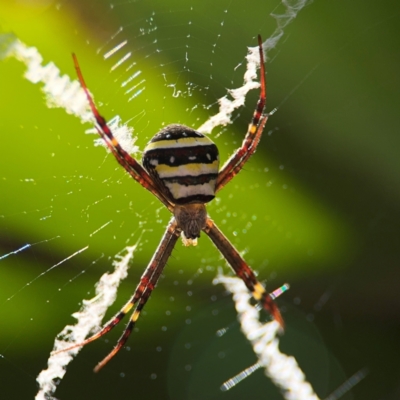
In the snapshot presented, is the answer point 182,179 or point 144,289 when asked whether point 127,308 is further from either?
point 182,179

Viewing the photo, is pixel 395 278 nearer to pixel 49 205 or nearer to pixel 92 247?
pixel 92 247

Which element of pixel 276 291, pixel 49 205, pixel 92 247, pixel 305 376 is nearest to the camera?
pixel 49 205

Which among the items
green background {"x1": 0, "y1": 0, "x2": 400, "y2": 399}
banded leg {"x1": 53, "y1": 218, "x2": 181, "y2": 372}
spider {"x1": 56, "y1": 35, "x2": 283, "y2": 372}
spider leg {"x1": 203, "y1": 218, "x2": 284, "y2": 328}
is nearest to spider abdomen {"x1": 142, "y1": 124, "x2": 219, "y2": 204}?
spider {"x1": 56, "y1": 35, "x2": 283, "y2": 372}

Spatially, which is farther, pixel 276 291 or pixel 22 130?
pixel 276 291

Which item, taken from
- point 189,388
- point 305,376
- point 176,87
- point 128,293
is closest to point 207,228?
point 128,293

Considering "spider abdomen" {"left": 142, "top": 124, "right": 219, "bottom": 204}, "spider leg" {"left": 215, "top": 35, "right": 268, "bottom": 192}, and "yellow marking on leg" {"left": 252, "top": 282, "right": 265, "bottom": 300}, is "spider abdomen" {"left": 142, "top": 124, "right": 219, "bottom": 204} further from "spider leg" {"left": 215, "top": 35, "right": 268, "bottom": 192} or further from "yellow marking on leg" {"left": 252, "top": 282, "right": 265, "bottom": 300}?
"yellow marking on leg" {"left": 252, "top": 282, "right": 265, "bottom": 300}

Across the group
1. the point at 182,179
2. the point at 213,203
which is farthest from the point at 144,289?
the point at 213,203
